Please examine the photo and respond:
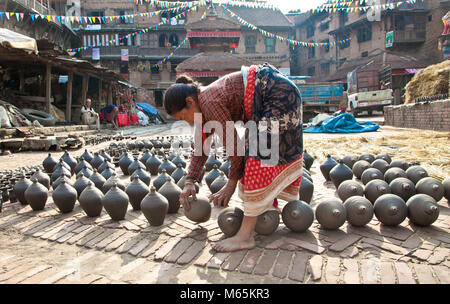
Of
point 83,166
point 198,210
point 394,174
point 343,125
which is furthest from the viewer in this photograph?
point 343,125

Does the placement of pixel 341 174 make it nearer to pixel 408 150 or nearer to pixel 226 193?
pixel 226 193

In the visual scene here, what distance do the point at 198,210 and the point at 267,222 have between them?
0.62 meters

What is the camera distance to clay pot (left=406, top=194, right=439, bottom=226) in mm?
2619

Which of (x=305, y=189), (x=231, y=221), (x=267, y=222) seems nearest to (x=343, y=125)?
(x=305, y=189)

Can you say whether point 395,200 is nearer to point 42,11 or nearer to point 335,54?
point 42,11

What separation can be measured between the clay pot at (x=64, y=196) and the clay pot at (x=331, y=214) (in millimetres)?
2490

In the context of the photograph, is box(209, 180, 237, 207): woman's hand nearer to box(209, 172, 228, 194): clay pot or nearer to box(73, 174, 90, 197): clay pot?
box(209, 172, 228, 194): clay pot

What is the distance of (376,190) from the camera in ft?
10.3

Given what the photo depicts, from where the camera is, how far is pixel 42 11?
2234cm

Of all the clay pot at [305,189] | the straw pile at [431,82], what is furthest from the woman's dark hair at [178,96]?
the straw pile at [431,82]

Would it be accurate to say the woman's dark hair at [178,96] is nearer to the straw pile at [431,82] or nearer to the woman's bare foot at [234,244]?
the woman's bare foot at [234,244]

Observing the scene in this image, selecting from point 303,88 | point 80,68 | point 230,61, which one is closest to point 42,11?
point 80,68

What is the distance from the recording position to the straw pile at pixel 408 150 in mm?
4739
